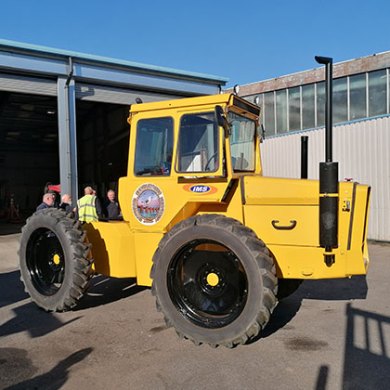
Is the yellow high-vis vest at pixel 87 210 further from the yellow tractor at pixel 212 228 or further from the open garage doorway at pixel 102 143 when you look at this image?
the open garage doorway at pixel 102 143

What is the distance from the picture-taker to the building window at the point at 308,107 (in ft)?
54.4

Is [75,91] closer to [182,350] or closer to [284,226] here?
[284,226]

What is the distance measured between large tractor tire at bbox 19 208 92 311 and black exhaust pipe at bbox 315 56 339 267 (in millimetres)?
2895

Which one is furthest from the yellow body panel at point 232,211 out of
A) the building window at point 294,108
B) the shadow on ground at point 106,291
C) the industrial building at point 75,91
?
the building window at point 294,108

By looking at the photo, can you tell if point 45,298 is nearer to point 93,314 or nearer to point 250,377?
point 93,314

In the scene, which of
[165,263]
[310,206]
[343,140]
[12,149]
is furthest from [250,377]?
[12,149]

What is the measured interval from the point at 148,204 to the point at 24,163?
32933 millimetres

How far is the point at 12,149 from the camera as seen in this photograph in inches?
1337

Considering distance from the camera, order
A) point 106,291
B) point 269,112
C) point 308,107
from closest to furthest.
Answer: point 106,291, point 308,107, point 269,112

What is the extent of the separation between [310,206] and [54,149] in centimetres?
3371

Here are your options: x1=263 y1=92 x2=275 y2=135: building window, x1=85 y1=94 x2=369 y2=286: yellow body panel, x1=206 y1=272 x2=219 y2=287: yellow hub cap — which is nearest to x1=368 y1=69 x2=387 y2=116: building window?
x1=263 y1=92 x2=275 y2=135: building window

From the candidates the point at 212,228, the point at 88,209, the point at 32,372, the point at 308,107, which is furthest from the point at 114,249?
the point at 308,107

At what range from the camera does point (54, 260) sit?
6.13 meters

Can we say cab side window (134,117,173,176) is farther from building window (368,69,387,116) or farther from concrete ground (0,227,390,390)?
building window (368,69,387,116)
